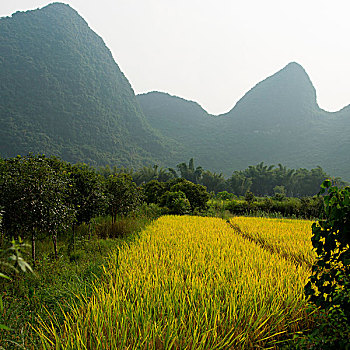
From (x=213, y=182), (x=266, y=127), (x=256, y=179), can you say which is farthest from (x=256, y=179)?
(x=266, y=127)

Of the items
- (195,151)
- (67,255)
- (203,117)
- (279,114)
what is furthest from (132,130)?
(67,255)

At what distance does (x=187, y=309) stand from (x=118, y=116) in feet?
354

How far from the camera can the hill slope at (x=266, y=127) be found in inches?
3236

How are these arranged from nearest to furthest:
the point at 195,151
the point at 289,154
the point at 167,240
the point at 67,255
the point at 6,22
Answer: the point at 167,240
the point at 67,255
the point at 289,154
the point at 195,151
the point at 6,22

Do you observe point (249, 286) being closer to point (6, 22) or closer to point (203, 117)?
point (203, 117)

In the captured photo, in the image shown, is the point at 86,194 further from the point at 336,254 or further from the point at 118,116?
the point at 118,116

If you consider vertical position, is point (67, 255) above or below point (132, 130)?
below

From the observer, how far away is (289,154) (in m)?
87.4

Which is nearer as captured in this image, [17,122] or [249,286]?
[249,286]

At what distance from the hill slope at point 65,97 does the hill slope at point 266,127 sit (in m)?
19.1

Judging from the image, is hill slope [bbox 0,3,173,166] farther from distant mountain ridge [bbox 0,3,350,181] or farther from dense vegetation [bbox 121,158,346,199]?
dense vegetation [bbox 121,158,346,199]

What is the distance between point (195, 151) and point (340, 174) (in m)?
50.3

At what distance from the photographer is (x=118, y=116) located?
103250 mm

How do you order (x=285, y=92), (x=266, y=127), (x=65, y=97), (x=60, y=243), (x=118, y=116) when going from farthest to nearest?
(x=285, y=92) → (x=266, y=127) → (x=118, y=116) → (x=65, y=97) → (x=60, y=243)
